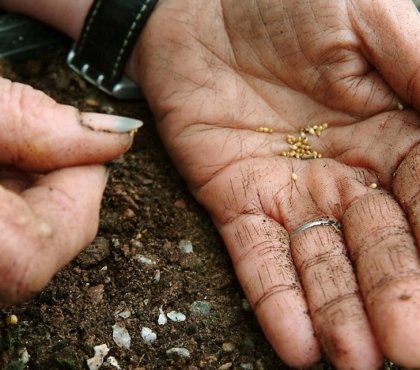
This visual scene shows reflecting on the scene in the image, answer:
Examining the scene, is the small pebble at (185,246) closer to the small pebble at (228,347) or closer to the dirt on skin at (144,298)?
the dirt on skin at (144,298)

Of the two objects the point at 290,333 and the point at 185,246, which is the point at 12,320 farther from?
the point at 290,333

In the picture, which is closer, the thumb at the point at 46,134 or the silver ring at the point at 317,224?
the thumb at the point at 46,134

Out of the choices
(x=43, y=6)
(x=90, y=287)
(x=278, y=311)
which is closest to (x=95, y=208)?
(x=90, y=287)

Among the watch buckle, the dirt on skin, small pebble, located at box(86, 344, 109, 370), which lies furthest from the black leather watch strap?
small pebble, located at box(86, 344, 109, 370)

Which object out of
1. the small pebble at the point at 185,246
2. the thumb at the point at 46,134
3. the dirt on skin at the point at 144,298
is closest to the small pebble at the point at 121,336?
the dirt on skin at the point at 144,298

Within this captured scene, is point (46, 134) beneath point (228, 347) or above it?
above

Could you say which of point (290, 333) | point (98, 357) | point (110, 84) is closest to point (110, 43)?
point (110, 84)

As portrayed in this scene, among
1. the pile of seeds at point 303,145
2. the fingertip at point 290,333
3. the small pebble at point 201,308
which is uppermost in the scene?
the pile of seeds at point 303,145
